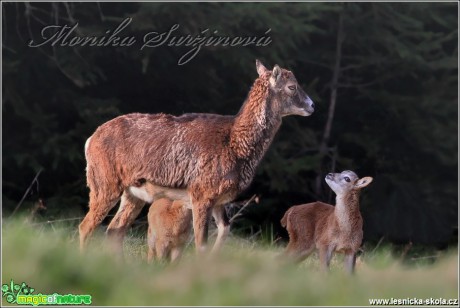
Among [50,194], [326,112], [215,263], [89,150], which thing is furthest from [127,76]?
[215,263]

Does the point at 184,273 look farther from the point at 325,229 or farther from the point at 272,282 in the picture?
the point at 325,229

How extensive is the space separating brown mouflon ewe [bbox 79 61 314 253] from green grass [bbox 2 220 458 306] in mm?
1300

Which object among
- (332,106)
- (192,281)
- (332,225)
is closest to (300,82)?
(332,106)

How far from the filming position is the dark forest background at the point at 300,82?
61.1 ft

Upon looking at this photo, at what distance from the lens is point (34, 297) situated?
6840 millimetres

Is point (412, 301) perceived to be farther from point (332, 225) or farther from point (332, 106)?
point (332, 106)

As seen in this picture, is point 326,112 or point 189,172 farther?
point 326,112

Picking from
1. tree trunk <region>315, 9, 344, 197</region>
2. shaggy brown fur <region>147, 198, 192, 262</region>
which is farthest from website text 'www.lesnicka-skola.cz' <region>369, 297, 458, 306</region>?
tree trunk <region>315, 9, 344, 197</region>

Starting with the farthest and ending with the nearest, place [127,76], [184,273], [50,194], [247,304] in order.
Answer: [127,76] → [50,194] → [184,273] → [247,304]

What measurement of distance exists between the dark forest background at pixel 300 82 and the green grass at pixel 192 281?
8726 mm

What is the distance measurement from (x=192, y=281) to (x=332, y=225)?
2.63m

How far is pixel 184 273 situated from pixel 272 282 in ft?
1.87

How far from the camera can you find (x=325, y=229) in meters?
9.38

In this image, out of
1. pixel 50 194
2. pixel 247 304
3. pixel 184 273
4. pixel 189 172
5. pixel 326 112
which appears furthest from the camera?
pixel 326 112
